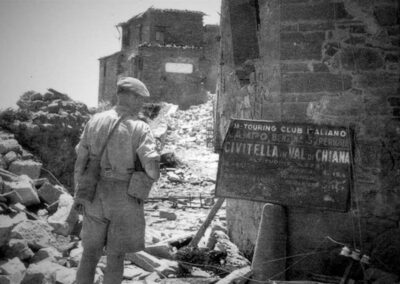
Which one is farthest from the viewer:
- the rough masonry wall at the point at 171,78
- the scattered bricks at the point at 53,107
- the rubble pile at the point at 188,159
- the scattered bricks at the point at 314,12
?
the rough masonry wall at the point at 171,78

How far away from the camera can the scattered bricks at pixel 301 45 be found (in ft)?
13.7

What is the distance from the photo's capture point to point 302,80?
4219mm

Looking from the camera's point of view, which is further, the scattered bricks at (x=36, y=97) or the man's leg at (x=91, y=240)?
the scattered bricks at (x=36, y=97)

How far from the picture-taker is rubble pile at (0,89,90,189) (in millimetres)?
7891

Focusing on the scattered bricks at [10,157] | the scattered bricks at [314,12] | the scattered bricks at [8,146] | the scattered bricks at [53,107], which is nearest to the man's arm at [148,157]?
the scattered bricks at [314,12]

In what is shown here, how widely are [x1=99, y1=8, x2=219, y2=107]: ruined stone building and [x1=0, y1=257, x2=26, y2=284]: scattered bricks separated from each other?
30657mm

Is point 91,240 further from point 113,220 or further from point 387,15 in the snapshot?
point 387,15

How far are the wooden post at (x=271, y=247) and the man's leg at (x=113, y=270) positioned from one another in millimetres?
1418

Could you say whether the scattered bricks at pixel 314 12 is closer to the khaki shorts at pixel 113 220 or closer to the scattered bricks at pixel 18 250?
the khaki shorts at pixel 113 220

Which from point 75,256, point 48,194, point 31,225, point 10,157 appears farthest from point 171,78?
point 75,256

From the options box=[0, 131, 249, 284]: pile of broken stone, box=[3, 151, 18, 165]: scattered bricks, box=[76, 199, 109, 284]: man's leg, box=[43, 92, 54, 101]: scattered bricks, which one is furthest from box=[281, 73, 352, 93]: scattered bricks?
box=[43, 92, 54, 101]: scattered bricks

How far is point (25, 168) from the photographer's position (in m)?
6.51

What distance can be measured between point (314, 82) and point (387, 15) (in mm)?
1067

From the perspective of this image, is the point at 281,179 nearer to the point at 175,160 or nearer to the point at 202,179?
the point at 202,179
